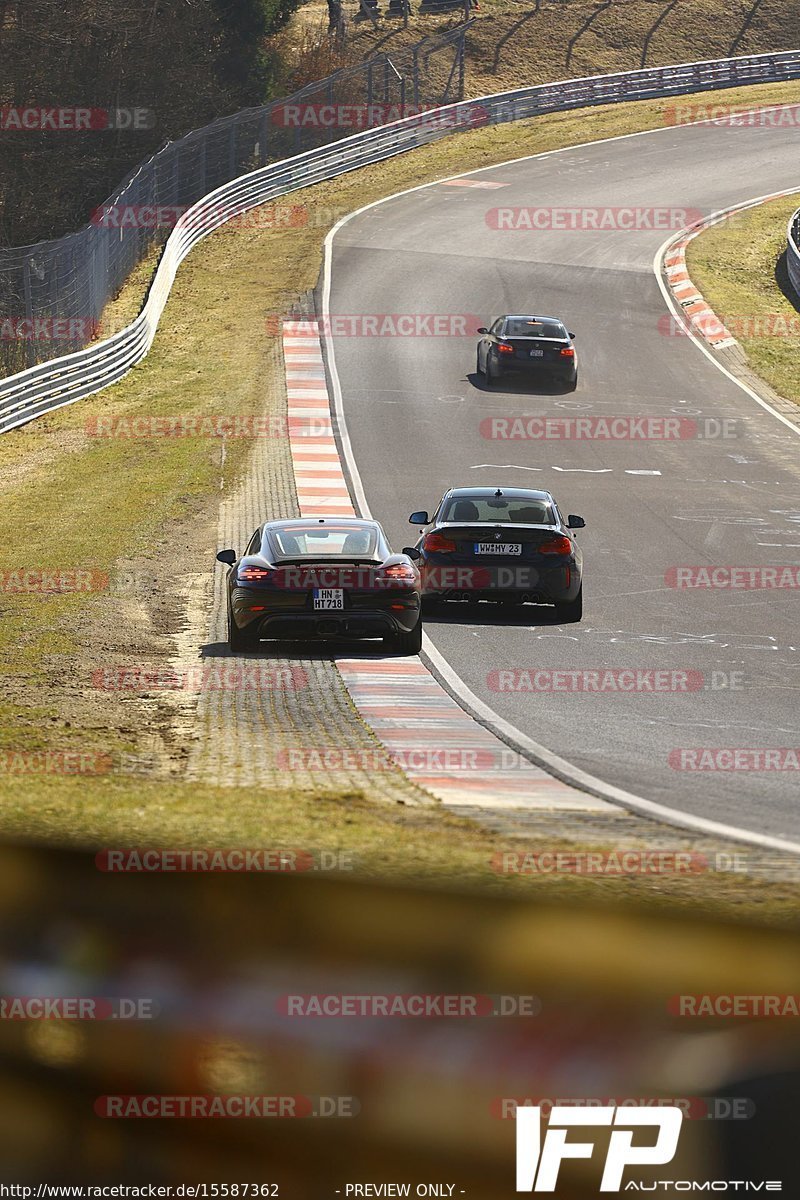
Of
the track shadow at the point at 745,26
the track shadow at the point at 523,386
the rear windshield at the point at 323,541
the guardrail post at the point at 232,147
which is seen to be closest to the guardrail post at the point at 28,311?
the track shadow at the point at 523,386

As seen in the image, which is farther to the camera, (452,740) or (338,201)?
(338,201)

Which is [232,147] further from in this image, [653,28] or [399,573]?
[399,573]

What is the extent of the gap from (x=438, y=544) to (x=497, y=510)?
100 cm

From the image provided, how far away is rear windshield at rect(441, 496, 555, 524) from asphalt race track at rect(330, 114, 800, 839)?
3.17 ft

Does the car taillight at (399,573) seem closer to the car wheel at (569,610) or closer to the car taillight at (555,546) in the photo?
the car taillight at (555,546)

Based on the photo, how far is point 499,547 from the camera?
16.7 m

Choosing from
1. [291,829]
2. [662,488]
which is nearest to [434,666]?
[291,829]

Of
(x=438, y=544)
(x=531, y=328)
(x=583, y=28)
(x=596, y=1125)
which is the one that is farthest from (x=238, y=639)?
(x=583, y=28)

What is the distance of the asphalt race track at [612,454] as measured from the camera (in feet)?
41.8

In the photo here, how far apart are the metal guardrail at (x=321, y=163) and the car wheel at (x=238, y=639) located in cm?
1632

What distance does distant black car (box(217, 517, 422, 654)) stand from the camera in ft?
48.6

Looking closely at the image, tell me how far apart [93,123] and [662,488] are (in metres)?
39.7

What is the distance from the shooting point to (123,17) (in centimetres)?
6156

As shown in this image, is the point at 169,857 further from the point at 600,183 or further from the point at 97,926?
the point at 600,183
